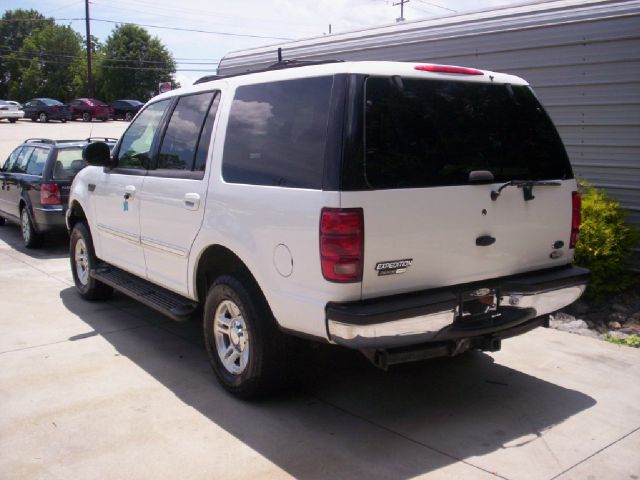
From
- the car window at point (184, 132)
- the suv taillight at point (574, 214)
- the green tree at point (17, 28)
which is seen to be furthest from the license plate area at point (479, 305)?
the green tree at point (17, 28)

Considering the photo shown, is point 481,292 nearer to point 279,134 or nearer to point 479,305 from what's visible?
point 479,305

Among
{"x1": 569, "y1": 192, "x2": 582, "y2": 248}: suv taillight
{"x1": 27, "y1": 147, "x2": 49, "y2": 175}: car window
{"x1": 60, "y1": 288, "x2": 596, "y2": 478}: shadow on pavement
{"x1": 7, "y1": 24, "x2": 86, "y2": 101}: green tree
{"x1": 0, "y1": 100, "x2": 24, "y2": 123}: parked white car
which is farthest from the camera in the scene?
{"x1": 7, "y1": 24, "x2": 86, "y2": 101}: green tree

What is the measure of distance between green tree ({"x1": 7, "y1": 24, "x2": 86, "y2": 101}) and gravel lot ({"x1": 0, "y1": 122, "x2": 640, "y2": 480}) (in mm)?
71071

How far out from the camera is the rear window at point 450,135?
Result: 3566 mm

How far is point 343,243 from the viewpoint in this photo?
3.38 m

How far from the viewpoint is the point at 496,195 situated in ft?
12.9

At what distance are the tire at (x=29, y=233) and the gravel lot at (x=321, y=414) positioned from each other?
168 inches

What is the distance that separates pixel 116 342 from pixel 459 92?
3547 millimetres

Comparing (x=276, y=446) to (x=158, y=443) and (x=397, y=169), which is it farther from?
(x=397, y=169)

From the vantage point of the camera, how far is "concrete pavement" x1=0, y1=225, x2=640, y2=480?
355 cm

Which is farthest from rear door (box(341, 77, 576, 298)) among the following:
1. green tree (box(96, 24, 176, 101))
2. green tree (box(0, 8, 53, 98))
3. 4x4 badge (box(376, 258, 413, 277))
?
green tree (box(0, 8, 53, 98))

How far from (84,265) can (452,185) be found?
452cm

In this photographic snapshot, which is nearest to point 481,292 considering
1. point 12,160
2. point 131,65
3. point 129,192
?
point 129,192

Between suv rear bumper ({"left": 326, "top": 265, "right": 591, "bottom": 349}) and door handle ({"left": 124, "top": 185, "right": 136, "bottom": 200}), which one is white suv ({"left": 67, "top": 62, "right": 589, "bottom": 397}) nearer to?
suv rear bumper ({"left": 326, "top": 265, "right": 591, "bottom": 349})
